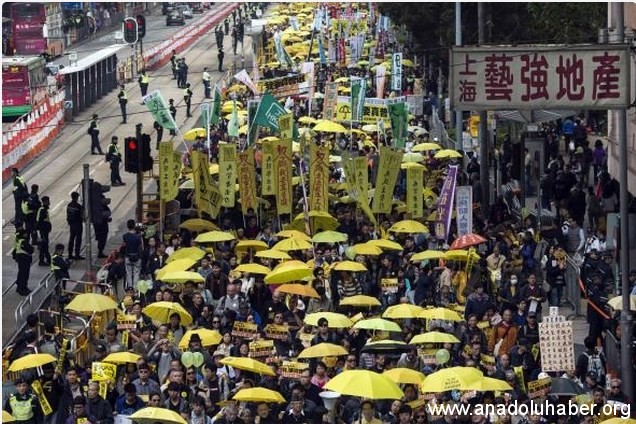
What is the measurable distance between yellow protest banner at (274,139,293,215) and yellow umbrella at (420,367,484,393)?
13356mm

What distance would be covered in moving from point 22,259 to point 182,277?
5.47 m

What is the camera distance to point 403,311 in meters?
23.7

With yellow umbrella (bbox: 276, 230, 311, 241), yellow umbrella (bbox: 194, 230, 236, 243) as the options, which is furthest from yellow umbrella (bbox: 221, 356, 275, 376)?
yellow umbrella (bbox: 194, 230, 236, 243)

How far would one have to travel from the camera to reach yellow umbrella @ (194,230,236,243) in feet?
98.1

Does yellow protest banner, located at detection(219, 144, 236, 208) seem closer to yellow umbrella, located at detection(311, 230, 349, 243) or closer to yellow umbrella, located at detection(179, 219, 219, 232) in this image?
yellow umbrella, located at detection(179, 219, 219, 232)

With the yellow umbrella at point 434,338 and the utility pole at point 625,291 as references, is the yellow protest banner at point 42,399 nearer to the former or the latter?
the yellow umbrella at point 434,338

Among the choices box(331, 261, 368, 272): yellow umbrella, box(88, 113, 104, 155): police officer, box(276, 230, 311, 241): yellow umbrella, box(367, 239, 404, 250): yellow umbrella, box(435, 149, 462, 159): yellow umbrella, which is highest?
box(331, 261, 368, 272): yellow umbrella

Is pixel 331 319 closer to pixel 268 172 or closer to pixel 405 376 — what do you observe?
pixel 405 376

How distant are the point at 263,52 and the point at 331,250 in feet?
142

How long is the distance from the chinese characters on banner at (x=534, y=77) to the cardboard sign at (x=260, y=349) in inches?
184

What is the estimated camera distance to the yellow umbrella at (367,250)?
28.2m

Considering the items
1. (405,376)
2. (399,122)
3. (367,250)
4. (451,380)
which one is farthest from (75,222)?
(451,380)

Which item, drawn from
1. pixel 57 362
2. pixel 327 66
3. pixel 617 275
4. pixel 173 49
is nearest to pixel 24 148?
pixel 327 66

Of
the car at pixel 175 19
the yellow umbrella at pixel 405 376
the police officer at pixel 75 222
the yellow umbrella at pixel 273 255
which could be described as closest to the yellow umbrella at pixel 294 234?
the yellow umbrella at pixel 273 255
